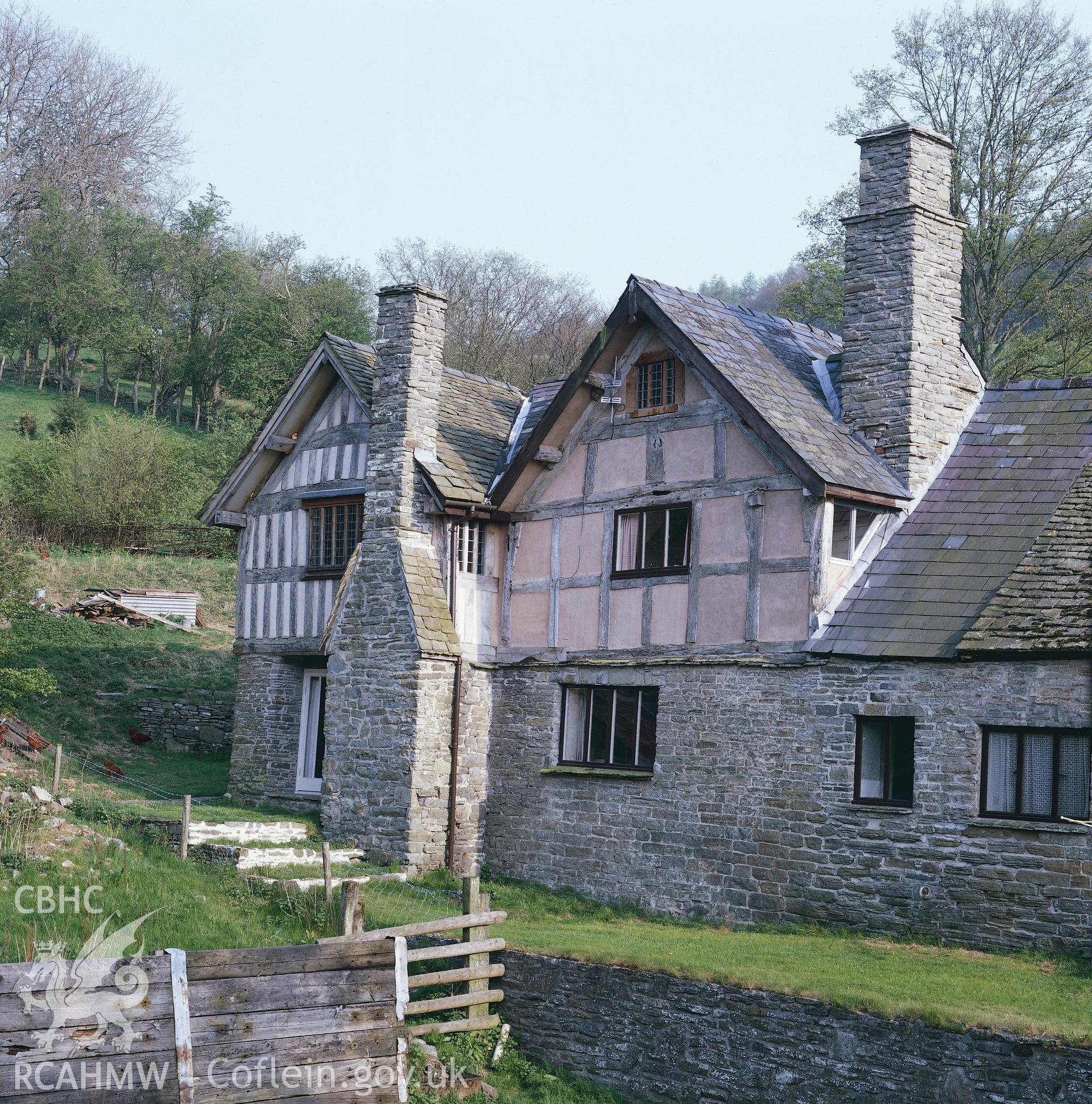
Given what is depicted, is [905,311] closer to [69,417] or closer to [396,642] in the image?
[396,642]

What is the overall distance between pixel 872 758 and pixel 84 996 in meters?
9.19

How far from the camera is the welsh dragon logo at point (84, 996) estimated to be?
10234 millimetres

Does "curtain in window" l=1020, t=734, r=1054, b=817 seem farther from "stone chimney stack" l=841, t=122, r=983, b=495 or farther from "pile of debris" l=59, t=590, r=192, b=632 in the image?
"pile of debris" l=59, t=590, r=192, b=632

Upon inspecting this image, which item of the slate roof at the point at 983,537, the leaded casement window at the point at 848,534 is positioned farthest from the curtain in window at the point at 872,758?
the leaded casement window at the point at 848,534

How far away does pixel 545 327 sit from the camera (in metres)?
51.0

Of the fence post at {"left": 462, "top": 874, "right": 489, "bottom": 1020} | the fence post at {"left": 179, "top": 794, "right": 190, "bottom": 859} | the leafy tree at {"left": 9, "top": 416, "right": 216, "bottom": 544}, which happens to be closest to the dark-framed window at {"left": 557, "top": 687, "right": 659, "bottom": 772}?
the fence post at {"left": 462, "top": 874, "right": 489, "bottom": 1020}

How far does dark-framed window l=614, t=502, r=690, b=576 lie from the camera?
59.0ft

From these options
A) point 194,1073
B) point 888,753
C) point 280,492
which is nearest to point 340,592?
point 280,492

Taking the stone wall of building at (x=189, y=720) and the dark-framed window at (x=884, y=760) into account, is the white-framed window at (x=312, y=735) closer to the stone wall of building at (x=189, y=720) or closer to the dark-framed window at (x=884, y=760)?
the stone wall of building at (x=189, y=720)

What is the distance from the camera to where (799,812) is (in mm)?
15984

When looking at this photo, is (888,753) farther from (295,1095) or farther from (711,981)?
→ (295,1095)

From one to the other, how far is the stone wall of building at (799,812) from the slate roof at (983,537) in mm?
430

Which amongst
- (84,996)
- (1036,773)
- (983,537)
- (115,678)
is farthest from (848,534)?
(115,678)

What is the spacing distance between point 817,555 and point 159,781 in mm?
12848
